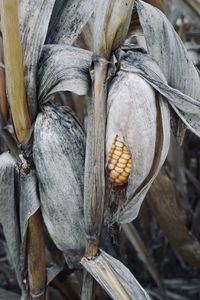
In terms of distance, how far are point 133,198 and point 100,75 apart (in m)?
0.12

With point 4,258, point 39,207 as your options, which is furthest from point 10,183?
point 4,258

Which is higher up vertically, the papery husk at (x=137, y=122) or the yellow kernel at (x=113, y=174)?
the papery husk at (x=137, y=122)

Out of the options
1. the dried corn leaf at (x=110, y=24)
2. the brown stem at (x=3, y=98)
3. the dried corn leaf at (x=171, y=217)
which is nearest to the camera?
the dried corn leaf at (x=110, y=24)

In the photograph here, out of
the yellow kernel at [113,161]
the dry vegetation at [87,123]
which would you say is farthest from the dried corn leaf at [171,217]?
the yellow kernel at [113,161]

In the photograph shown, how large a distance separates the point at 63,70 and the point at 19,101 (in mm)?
53

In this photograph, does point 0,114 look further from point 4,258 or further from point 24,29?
point 4,258

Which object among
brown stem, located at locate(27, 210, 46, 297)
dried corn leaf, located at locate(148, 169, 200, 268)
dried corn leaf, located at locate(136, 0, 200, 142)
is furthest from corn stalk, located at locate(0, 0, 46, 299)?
dried corn leaf, located at locate(148, 169, 200, 268)

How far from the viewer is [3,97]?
583 millimetres

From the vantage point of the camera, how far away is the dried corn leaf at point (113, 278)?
1.78 ft

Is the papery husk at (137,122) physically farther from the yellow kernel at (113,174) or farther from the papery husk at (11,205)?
the papery husk at (11,205)

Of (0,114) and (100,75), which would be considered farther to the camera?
(0,114)

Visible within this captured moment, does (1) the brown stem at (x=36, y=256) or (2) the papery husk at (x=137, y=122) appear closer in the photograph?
(2) the papery husk at (x=137, y=122)

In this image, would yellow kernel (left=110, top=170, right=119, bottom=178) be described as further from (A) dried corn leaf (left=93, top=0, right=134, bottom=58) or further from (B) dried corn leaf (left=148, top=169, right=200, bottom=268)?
(B) dried corn leaf (left=148, top=169, right=200, bottom=268)

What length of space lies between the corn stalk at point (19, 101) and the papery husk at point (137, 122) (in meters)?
0.09
